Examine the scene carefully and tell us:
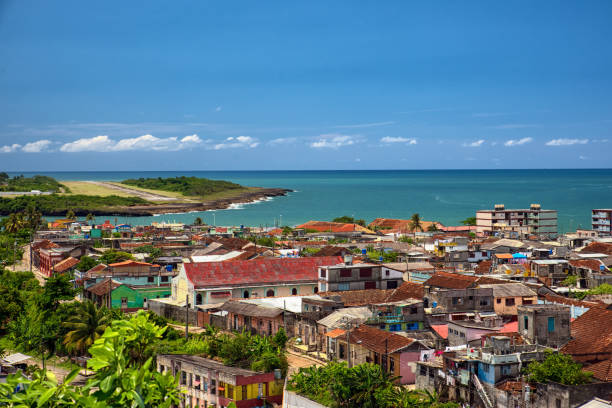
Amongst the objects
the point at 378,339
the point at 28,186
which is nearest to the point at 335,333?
the point at 378,339

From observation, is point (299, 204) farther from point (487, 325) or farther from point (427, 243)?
point (487, 325)

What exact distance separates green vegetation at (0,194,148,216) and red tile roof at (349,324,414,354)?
356 ft

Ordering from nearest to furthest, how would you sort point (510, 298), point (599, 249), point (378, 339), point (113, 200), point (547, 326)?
point (547, 326), point (378, 339), point (510, 298), point (599, 249), point (113, 200)

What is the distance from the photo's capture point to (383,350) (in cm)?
2617

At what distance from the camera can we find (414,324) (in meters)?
30.1

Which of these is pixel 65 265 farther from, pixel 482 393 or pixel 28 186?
pixel 28 186

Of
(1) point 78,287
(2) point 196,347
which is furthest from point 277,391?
(1) point 78,287

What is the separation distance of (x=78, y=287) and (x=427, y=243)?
1348 inches

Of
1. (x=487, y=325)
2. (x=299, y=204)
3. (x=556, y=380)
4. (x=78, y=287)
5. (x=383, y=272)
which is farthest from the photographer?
(x=299, y=204)

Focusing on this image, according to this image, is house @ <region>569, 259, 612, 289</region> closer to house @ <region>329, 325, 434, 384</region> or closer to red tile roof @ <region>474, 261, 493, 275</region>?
red tile roof @ <region>474, 261, 493, 275</region>

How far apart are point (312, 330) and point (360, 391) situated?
29.2 ft

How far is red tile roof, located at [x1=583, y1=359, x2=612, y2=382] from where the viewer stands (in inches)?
877

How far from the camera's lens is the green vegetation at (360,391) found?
2234cm

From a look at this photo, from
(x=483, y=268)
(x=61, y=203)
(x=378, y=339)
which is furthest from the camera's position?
(x=61, y=203)
